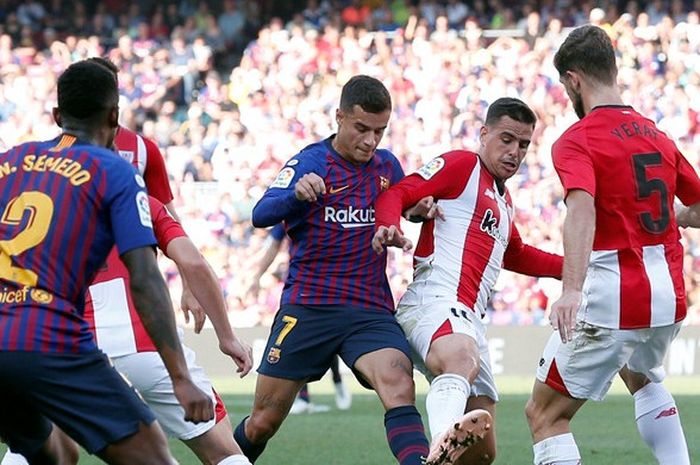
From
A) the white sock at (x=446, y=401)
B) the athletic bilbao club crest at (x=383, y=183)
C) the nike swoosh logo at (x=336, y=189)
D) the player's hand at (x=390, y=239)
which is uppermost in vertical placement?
the athletic bilbao club crest at (x=383, y=183)

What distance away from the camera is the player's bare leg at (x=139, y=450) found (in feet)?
15.1

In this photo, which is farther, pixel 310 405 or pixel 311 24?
pixel 311 24

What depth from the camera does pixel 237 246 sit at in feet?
64.8

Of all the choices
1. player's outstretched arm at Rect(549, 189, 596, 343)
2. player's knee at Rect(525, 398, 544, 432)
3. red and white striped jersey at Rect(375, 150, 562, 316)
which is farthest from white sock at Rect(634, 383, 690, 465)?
player's outstretched arm at Rect(549, 189, 596, 343)

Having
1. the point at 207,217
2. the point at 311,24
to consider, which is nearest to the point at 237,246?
the point at 207,217

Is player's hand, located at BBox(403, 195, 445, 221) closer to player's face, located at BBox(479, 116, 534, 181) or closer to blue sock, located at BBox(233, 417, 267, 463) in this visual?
player's face, located at BBox(479, 116, 534, 181)

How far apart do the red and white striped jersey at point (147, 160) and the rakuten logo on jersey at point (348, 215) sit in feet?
2.82

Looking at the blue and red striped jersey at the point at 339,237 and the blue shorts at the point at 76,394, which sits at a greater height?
the blue and red striped jersey at the point at 339,237

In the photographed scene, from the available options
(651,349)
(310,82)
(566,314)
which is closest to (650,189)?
(651,349)

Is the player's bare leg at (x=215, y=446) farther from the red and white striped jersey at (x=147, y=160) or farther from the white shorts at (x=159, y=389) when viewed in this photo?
the red and white striped jersey at (x=147, y=160)

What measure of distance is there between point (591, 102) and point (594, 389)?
4.69 feet

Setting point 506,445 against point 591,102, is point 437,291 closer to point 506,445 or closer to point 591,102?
point 591,102

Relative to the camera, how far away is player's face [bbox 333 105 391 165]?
700cm

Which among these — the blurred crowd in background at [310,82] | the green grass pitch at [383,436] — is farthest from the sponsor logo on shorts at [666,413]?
the blurred crowd in background at [310,82]
